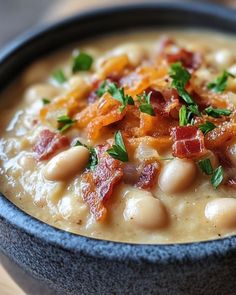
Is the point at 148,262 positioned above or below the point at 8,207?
below

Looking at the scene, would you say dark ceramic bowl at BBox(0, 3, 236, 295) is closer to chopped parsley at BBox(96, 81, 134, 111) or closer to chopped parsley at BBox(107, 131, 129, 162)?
chopped parsley at BBox(107, 131, 129, 162)

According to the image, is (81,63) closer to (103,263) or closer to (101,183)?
(101,183)

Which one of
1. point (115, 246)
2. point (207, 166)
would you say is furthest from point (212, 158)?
point (115, 246)

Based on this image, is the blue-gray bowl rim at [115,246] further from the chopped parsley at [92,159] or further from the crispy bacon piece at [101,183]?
the chopped parsley at [92,159]

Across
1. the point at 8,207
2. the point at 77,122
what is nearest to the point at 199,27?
the point at 77,122

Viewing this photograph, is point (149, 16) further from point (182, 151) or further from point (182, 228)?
point (182, 228)
